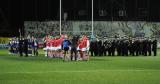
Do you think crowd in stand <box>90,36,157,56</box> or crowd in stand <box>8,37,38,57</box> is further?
crowd in stand <box>90,36,157,56</box>

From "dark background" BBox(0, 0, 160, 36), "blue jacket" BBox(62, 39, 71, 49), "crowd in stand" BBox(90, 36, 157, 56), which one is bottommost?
"crowd in stand" BBox(90, 36, 157, 56)

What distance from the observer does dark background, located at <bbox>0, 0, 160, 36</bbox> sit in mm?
82500

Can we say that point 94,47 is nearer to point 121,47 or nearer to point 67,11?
point 121,47

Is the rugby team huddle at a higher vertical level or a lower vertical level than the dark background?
lower

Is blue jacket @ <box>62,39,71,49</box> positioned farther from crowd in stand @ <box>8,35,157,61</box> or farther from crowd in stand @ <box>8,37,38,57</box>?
crowd in stand @ <box>8,37,38,57</box>

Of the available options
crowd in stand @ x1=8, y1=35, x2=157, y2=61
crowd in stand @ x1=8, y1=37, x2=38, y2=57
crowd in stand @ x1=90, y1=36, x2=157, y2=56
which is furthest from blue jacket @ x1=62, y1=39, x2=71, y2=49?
crowd in stand @ x1=90, y1=36, x2=157, y2=56

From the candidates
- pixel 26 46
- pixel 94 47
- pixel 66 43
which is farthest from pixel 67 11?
pixel 66 43

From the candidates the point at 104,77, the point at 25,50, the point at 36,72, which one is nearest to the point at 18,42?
the point at 25,50

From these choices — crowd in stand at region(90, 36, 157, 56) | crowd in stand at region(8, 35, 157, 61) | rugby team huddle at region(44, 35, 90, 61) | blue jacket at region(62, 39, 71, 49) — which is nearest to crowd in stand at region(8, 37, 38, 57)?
crowd in stand at region(8, 35, 157, 61)

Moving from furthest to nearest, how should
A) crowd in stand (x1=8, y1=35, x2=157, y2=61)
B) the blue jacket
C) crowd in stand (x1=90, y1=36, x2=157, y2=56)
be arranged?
1. crowd in stand (x1=90, y1=36, x2=157, y2=56)
2. crowd in stand (x1=8, y1=35, x2=157, y2=61)
3. the blue jacket

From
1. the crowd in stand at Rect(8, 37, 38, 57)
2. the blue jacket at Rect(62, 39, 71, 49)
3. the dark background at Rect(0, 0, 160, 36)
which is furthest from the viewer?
the dark background at Rect(0, 0, 160, 36)

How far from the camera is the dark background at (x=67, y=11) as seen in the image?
271ft

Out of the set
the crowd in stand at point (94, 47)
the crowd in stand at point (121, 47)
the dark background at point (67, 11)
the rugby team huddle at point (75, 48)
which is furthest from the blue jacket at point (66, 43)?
the dark background at point (67, 11)

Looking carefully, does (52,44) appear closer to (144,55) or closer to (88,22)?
(144,55)
